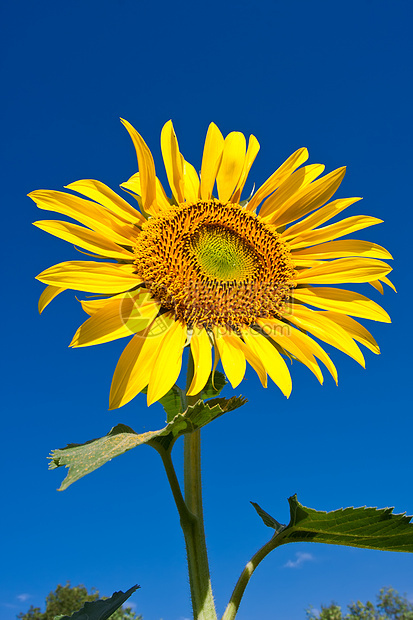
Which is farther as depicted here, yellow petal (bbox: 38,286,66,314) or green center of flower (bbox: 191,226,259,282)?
green center of flower (bbox: 191,226,259,282)

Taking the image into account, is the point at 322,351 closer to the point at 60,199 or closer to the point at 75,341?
the point at 75,341

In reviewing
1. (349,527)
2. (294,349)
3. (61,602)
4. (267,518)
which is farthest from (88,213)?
(61,602)

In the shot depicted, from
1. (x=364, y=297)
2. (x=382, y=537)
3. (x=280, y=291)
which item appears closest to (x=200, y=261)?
(x=280, y=291)

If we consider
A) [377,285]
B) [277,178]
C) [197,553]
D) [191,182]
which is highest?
[191,182]

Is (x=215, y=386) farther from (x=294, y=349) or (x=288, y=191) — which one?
(x=288, y=191)

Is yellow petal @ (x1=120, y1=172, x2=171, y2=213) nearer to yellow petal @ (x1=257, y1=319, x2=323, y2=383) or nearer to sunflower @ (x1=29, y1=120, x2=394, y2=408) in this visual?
sunflower @ (x1=29, y1=120, x2=394, y2=408)

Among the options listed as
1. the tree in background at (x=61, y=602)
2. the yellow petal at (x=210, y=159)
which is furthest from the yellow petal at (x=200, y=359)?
the tree in background at (x=61, y=602)

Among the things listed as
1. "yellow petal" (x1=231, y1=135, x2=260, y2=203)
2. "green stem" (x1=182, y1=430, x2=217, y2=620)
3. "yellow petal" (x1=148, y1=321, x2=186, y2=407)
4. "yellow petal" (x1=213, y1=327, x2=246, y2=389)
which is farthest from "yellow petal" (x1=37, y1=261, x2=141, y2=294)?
"yellow petal" (x1=231, y1=135, x2=260, y2=203)
